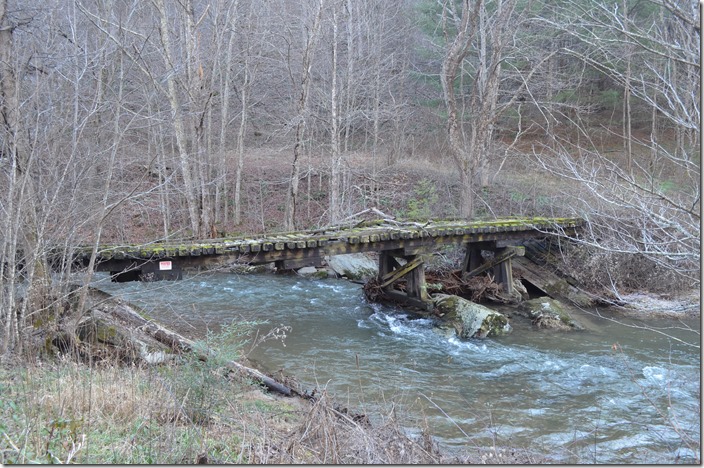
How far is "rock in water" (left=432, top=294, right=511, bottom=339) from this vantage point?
34.4 feet

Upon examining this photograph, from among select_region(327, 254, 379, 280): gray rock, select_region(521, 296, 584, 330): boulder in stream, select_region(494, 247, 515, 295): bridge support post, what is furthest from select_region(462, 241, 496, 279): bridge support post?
select_region(327, 254, 379, 280): gray rock

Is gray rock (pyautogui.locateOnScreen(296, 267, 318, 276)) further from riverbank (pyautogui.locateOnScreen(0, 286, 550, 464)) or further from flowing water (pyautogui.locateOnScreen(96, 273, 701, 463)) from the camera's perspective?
riverbank (pyautogui.locateOnScreen(0, 286, 550, 464))

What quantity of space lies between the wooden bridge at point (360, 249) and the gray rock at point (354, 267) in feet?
9.58

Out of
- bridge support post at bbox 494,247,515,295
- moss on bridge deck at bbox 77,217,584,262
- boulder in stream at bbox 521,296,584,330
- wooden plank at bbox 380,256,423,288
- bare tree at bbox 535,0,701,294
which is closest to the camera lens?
bare tree at bbox 535,0,701,294

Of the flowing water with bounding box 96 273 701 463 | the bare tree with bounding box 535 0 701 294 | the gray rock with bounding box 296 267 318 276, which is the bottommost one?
the gray rock with bounding box 296 267 318 276

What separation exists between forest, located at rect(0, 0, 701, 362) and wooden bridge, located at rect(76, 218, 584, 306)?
0.91 m

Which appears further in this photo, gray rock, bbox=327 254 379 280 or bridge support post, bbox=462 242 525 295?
gray rock, bbox=327 254 379 280

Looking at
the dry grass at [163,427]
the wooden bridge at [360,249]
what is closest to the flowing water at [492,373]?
the wooden bridge at [360,249]

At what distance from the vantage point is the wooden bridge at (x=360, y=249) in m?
8.99

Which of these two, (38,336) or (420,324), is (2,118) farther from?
(420,324)

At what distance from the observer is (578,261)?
14305mm

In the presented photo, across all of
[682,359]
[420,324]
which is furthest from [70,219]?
[682,359]

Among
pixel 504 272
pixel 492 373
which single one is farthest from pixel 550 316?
pixel 492 373

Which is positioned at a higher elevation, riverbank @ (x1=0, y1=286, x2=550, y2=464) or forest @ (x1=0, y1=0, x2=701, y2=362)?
forest @ (x1=0, y1=0, x2=701, y2=362)
